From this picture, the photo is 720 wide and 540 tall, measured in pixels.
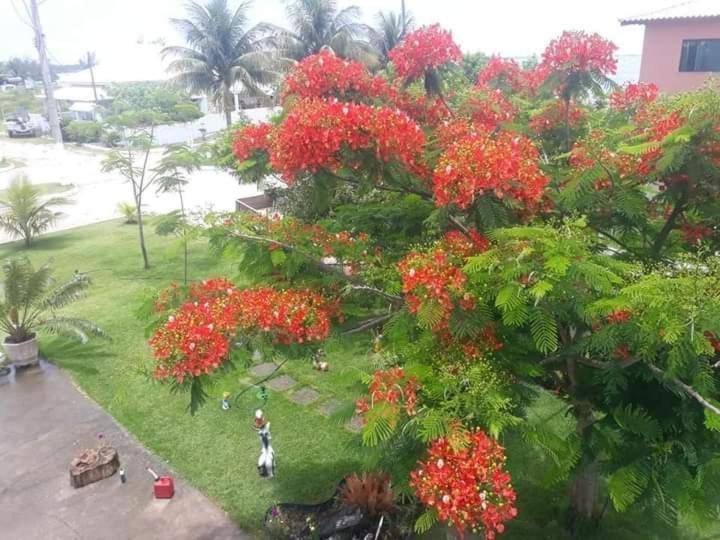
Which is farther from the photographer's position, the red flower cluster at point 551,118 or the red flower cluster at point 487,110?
the red flower cluster at point 551,118

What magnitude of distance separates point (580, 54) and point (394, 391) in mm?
3457

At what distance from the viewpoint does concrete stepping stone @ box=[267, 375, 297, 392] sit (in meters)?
9.34

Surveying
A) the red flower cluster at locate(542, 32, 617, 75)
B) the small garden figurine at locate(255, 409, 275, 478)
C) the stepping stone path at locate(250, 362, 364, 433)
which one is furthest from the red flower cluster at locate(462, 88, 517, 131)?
the stepping stone path at locate(250, 362, 364, 433)

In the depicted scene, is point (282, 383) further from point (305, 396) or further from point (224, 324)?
point (224, 324)

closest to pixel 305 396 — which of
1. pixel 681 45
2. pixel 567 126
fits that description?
pixel 567 126

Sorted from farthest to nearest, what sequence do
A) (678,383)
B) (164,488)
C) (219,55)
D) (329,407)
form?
(219,55), (329,407), (164,488), (678,383)

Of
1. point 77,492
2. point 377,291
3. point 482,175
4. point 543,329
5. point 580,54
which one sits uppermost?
point 580,54

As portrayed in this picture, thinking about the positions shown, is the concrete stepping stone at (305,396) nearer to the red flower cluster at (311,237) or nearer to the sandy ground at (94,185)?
the red flower cluster at (311,237)

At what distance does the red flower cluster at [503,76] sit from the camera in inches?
275

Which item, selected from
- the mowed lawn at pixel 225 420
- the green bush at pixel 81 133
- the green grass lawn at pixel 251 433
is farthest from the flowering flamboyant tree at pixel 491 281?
the green bush at pixel 81 133

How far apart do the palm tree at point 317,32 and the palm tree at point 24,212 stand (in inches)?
402

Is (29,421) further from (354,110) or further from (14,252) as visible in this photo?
(14,252)

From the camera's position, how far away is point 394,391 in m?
3.56

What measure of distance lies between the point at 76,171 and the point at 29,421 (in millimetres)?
25175
